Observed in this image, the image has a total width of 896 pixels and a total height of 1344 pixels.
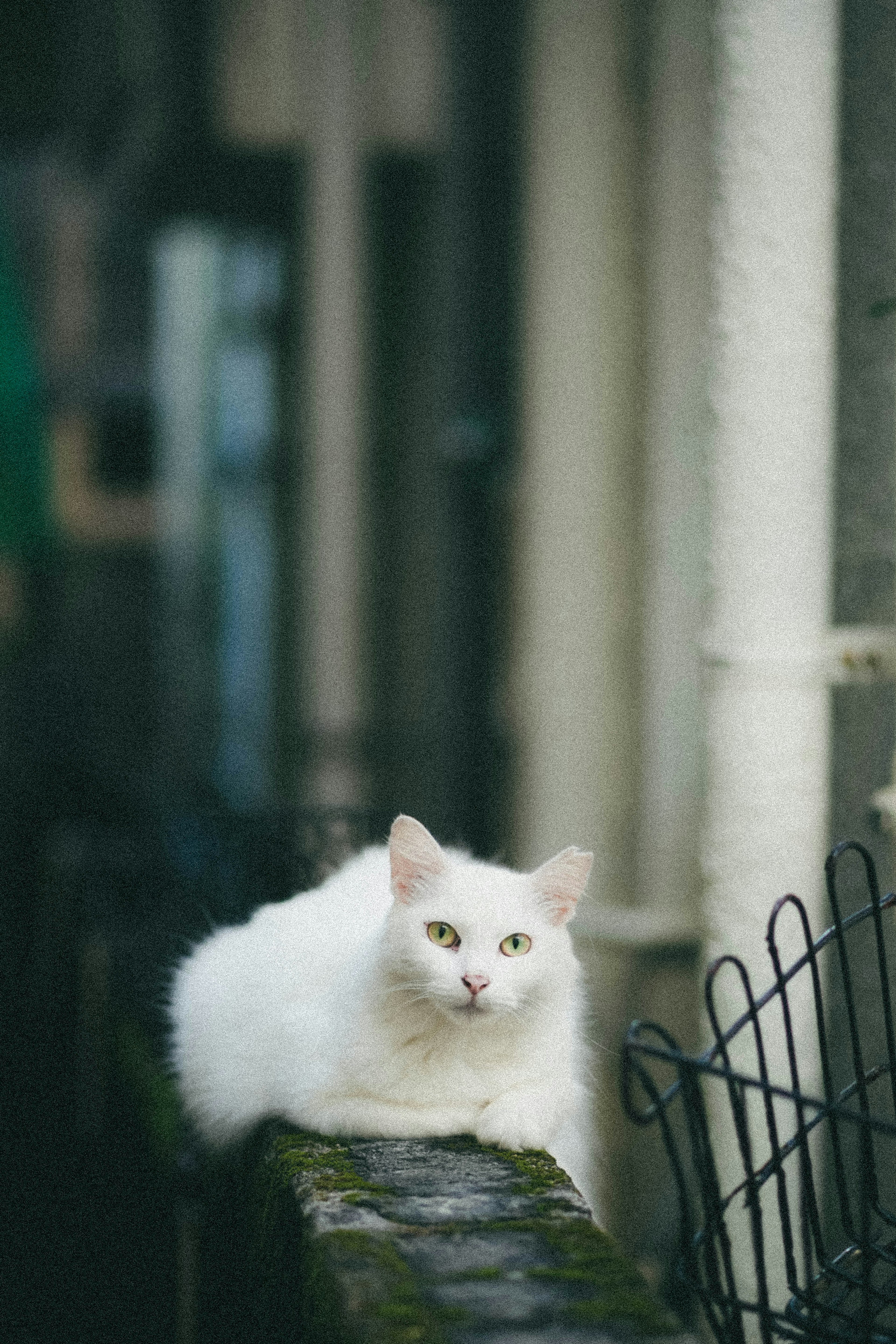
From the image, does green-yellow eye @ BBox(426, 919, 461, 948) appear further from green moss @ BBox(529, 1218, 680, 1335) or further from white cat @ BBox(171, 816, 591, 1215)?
green moss @ BBox(529, 1218, 680, 1335)

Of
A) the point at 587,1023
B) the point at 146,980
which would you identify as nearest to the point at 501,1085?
the point at 587,1023

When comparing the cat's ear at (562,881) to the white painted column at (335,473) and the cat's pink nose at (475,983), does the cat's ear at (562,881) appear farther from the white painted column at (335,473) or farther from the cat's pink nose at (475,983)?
the white painted column at (335,473)

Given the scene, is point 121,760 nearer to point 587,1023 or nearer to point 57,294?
point 57,294

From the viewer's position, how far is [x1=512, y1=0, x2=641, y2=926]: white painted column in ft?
11.4

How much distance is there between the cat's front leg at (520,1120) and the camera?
5.70ft

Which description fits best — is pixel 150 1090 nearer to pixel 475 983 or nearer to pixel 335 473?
pixel 475 983

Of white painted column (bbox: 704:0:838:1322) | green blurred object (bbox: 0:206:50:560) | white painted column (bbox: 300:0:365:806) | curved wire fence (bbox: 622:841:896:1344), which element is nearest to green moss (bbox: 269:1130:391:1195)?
curved wire fence (bbox: 622:841:896:1344)

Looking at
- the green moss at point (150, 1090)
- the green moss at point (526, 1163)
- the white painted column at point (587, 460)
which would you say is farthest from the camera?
the white painted column at point (587, 460)

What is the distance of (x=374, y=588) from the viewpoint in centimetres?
618

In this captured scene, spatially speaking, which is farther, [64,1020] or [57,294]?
[57,294]

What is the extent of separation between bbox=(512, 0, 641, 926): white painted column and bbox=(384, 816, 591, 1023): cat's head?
1581 millimetres

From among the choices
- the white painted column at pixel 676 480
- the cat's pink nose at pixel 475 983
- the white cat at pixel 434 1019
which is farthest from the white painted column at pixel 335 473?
the cat's pink nose at pixel 475 983

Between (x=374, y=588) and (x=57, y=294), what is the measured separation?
4.89 metres

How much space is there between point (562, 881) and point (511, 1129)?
34cm
